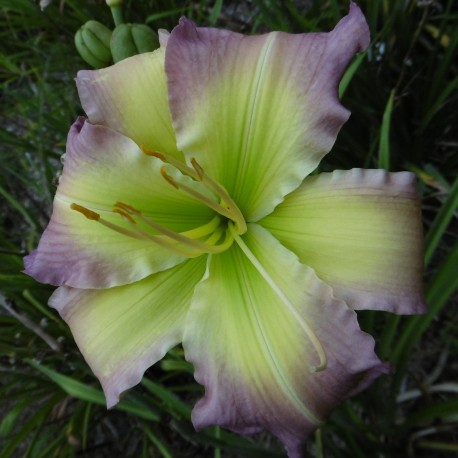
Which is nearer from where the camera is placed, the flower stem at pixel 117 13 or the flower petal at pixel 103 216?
the flower petal at pixel 103 216

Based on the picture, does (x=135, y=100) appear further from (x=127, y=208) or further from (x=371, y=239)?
(x=371, y=239)

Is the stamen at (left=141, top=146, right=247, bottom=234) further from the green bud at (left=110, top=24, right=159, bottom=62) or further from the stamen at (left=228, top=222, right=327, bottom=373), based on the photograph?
the green bud at (left=110, top=24, right=159, bottom=62)

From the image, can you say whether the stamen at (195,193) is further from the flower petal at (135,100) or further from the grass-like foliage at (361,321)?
the grass-like foliage at (361,321)

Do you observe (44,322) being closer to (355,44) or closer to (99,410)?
(99,410)

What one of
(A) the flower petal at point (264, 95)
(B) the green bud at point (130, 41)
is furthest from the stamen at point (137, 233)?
(B) the green bud at point (130, 41)

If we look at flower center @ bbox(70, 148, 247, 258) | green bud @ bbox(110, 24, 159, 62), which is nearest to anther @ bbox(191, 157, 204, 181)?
flower center @ bbox(70, 148, 247, 258)

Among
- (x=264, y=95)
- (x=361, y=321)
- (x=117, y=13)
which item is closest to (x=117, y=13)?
(x=117, y=13)
